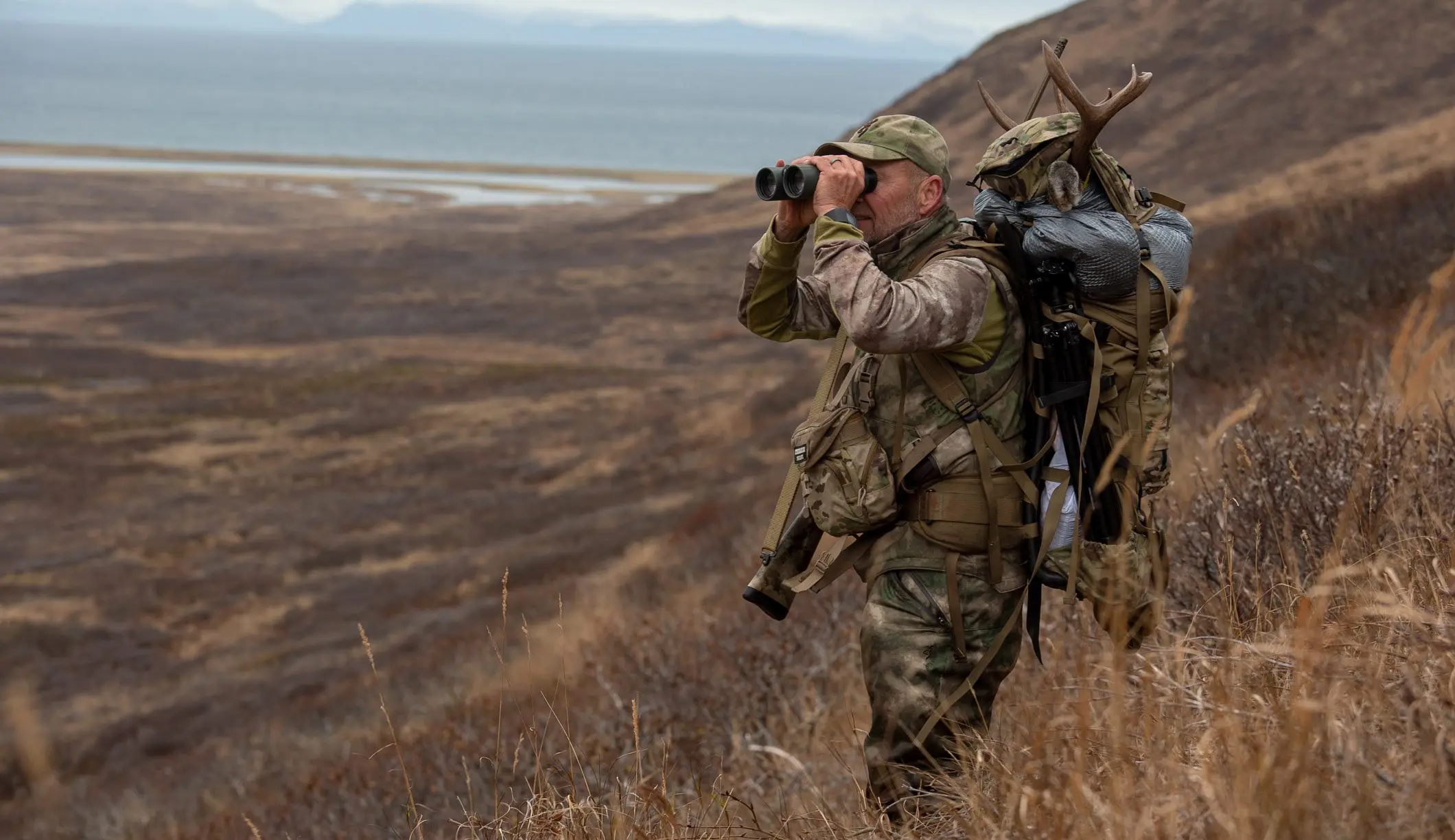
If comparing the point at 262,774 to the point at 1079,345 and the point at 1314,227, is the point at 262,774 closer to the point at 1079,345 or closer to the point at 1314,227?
the point at 1079,345

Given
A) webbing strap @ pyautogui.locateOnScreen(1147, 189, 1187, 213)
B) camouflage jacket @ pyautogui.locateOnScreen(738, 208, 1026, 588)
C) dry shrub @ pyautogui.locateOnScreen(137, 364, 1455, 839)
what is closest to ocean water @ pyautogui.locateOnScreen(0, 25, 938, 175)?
dry shrub @ pyautogui.locateOnScreen(137, 364, 1455, 839)

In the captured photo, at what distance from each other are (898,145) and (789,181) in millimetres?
337

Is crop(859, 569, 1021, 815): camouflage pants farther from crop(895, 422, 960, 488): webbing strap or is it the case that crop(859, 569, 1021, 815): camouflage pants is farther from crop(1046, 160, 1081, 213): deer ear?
crop(1046, 160, 1081, 213): deer ear

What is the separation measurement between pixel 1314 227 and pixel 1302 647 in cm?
1261

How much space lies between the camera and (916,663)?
130 inches

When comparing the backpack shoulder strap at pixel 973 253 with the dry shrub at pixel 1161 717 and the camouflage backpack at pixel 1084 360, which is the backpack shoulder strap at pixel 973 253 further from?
the dry shrub at pixel 1161 717

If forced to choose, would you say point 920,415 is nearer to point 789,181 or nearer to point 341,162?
point 789,181

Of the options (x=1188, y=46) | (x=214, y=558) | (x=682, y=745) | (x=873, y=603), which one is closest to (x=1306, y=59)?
(x=1188, y=46)

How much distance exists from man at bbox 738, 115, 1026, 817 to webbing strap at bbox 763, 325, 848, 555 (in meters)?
0.09

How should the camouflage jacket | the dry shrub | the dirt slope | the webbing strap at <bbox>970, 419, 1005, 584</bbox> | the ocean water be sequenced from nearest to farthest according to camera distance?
the dry shrub
the camouflage jacket
the webbing strap at <bbox>970, 419, 1005, 584</bbox>
the dirt slope
the ocean water

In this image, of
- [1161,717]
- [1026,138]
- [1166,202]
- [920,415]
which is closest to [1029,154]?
[1026,138]

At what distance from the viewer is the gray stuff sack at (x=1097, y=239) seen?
3201 millimetres

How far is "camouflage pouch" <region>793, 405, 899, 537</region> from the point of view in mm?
3344

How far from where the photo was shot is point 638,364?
107 feet
